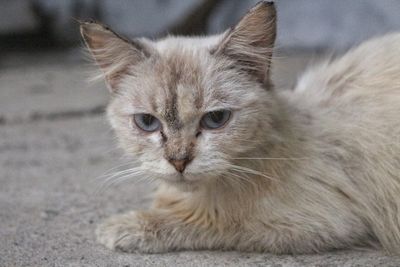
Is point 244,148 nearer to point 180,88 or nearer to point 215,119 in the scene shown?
point 215,119

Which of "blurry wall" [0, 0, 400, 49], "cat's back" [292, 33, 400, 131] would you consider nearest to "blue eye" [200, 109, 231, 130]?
"cat's back" [292, 33, 400, 131]

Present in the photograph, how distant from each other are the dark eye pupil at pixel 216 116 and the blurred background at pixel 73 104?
1.86ft

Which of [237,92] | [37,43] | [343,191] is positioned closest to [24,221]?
[237,92]

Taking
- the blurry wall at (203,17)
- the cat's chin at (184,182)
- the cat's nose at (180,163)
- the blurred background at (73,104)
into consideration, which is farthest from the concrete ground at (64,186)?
the blurry wall at (203,17)

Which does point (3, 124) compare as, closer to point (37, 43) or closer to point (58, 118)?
point (58, 118)

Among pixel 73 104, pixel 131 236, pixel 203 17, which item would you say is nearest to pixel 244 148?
pixel 131 236

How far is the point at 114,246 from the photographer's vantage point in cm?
305

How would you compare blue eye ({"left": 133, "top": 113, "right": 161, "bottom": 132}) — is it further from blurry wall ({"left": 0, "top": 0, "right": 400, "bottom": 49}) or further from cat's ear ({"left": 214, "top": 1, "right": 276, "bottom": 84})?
blurry wall ({"left": 0, "top": 0, "right": 400, "bottom": 49})

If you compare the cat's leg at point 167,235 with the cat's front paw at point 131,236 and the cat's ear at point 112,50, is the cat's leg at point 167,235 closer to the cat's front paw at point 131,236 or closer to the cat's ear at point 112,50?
the cat's front paw at point 131,236

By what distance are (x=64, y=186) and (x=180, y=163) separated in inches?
67.6

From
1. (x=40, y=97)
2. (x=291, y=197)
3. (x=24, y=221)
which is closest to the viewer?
(x=291, y=197)

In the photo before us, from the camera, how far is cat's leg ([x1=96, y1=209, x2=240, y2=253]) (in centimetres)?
301

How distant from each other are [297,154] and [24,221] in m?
1.43

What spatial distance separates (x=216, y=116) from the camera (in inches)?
112
